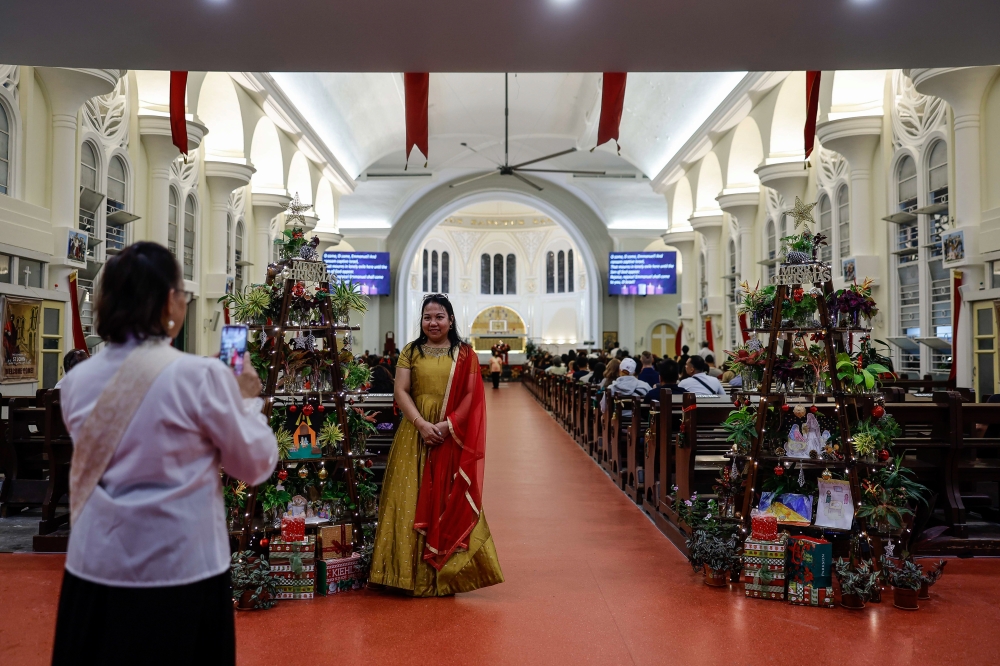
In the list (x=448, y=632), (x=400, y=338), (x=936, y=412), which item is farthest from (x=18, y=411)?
(x=400, y=338)

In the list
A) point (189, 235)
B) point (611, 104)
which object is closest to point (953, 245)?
point (611, 104)

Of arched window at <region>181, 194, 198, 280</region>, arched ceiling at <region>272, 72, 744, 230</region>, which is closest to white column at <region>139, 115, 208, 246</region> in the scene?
arched window at <region>181, 194, 198, 280</region>

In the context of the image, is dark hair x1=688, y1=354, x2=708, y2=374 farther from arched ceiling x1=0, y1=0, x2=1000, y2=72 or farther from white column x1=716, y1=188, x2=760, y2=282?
white column x1=716, y1=188, x2=760, y2=282

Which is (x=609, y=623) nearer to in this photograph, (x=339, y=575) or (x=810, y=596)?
(x=810, y=596)

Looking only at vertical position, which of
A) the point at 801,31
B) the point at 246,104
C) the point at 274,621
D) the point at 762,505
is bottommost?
the point at 274,621

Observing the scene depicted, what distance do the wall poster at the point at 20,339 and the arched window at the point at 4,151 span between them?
1.19 meters

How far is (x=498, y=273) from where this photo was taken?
39625mm

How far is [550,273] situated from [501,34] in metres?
34.2

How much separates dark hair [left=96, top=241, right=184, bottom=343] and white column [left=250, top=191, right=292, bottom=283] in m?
15.5

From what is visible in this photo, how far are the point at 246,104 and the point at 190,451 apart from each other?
13.8 m

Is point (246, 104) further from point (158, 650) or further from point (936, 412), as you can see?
point (158, 650)

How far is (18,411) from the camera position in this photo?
20.9 ft

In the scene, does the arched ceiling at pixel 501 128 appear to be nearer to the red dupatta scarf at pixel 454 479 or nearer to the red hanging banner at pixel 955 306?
the red hanging banner at pixel 955 306

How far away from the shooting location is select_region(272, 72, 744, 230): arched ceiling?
16.8m
